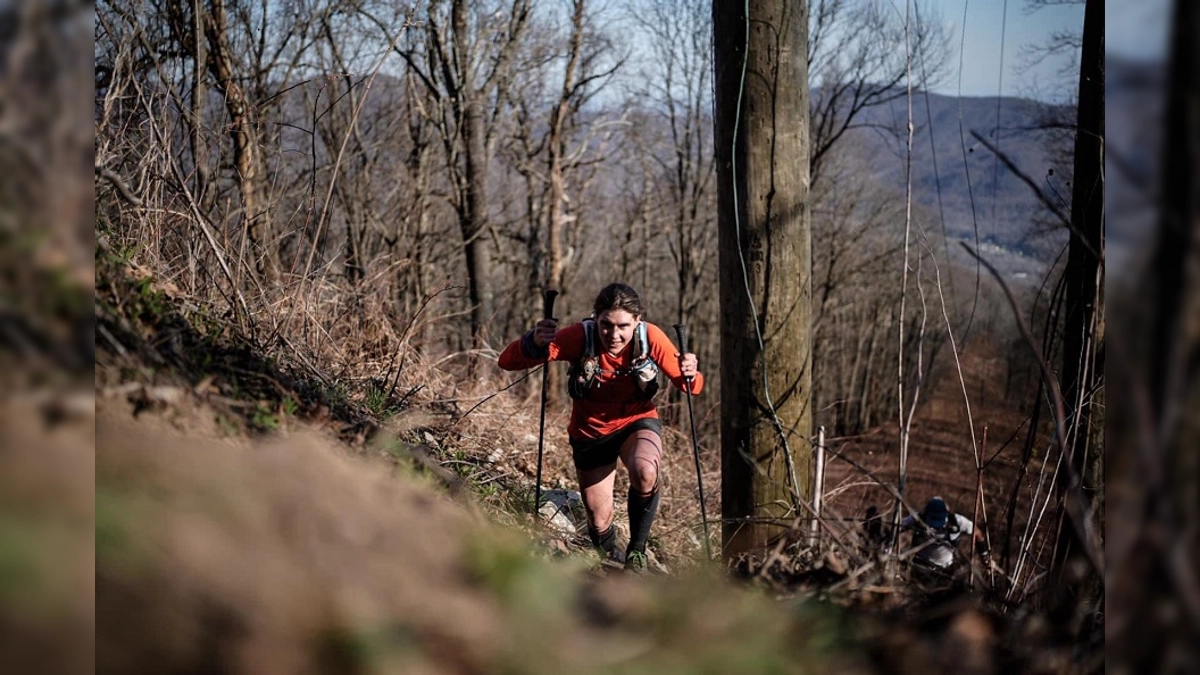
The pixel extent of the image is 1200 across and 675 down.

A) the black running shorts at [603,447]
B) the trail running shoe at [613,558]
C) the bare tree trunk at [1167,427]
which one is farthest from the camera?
the black running shorts at [603,447]

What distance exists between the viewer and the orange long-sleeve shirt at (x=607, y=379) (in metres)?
5.29

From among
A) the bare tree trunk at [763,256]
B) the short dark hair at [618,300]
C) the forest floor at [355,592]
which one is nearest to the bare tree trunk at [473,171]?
the short dark hair at [618,300]

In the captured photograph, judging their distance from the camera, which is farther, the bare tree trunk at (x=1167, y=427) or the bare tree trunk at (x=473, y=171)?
the bare tree trunk at (x=473, y=171)

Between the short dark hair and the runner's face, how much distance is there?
3 cm

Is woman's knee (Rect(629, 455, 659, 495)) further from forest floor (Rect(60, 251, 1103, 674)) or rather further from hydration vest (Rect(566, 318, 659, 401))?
forest floor (Rect(60, 251, 1103, 674))

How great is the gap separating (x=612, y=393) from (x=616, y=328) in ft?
1.37

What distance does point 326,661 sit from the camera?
4.87ft

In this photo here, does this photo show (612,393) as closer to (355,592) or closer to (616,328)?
(616,328)

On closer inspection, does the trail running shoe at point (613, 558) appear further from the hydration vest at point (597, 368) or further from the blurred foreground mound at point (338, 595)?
the blurred foreground mound at point (338, 595)

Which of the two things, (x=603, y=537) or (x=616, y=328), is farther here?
(x=603, y=537)

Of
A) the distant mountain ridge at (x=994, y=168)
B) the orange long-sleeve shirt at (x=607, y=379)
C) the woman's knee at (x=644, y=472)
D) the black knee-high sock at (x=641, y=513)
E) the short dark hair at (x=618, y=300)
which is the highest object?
the distant mountain ridge at (x=994, y=168)

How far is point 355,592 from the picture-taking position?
1611 millimetres

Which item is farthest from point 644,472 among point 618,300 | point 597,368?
point 618,300

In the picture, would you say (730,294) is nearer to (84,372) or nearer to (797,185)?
(797,185)
